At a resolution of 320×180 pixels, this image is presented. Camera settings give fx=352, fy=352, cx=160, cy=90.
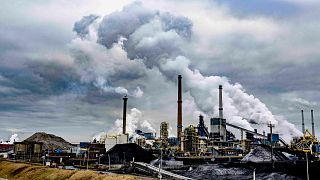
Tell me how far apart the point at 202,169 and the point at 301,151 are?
61.3 meters

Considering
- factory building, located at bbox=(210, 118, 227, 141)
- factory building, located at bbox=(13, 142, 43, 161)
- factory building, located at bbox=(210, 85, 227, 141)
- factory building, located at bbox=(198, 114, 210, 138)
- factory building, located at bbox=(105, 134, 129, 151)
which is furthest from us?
factory building, located at bbox=(198, 114, 210, 138)

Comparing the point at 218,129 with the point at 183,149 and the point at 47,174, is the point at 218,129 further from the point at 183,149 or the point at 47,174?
the point at 47,174

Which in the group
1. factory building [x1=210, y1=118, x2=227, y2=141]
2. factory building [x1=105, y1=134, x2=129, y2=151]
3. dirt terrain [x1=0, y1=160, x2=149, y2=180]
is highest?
factory building [x1=210, y1=118, x2=227, y2=141]

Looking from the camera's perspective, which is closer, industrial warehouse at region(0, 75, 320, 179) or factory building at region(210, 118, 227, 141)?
industrial warehouse at region(0, 75, 320, 179)

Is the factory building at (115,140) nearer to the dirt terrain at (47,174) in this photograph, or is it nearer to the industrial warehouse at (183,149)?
the industrial warehouse at (183,149)

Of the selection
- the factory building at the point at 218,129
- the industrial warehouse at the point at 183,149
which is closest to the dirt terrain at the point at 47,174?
the industrial warehouse at the point at 183,149

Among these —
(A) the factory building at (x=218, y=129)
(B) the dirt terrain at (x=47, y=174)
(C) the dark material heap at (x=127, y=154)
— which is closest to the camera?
(B) the dirt terrain at (x=47, y=174)

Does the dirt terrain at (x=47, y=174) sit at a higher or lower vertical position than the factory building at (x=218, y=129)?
lower

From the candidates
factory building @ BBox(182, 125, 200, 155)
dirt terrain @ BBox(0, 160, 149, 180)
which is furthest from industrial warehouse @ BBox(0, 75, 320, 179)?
dirt terrain @ BBox(0, 160, 149, 180)

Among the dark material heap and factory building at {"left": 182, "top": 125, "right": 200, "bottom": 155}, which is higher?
factory building at {"left": 182, "top": 125, "right": 200, "bottom": 155}

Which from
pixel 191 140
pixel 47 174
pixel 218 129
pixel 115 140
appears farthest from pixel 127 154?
pixel 47 174

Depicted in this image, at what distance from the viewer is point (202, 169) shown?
306 feet

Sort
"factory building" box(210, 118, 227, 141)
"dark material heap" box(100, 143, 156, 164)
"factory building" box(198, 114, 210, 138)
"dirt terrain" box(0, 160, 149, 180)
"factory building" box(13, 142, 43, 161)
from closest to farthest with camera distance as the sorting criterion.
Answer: "dirt terrain" box(0, 160, 149, 180), "dark material heap" box(100, 143, 156, 164), "factory building" box(13, 142, 43, 161), "factory building" box(210, 118, 227, 141), "factory building" box(198, 114, 210, 138)

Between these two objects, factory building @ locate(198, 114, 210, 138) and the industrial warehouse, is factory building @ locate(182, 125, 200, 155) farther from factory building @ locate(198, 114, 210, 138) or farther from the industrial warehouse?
factory building @ locate(198, 114, 210, 138)
